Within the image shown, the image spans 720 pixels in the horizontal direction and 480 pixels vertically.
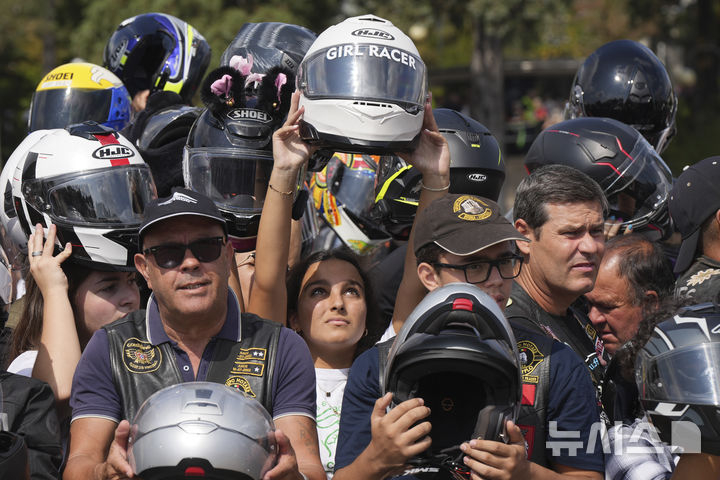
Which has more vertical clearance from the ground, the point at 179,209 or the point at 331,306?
the point at 179,209

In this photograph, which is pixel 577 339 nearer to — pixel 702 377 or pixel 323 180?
pixel 702 377

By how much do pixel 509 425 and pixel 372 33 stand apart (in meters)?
2.38

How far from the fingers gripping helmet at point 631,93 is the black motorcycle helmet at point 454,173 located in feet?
4.87

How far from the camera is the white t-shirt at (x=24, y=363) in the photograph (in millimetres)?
4639

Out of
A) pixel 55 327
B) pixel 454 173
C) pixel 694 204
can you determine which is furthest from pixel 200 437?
pixel 454 173

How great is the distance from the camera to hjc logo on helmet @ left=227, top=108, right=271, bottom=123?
5688 mm

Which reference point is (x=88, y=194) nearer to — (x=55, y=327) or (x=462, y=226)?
(x=55, y=327)

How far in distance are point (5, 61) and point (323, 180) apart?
2157 centimetres

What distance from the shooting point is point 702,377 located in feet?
11.2

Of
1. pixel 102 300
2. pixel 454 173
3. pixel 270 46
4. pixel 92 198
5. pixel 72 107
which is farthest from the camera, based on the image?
pixel 72 107

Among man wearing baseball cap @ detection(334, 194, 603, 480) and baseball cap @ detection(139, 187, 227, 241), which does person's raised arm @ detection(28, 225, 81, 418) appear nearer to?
baseball cap @ detection(139, 187, 227, 241)

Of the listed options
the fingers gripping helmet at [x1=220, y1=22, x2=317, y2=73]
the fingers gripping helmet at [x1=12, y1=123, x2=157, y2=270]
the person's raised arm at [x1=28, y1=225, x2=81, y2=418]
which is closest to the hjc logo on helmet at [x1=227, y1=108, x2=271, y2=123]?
the fingers gripping helmet at [x1=220, y1=22, x2=317, y2=73]

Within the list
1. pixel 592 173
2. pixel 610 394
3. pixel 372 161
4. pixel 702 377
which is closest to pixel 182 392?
pixel 702 377

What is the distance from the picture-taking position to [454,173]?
19.6 feet
